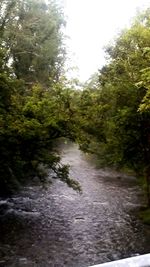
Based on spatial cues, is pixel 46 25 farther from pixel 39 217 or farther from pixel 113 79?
pixel 39 217

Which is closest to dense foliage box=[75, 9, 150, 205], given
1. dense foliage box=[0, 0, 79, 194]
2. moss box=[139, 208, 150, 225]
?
moss box=[139, 208, 150, 225]

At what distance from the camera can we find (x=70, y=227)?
14992 mm

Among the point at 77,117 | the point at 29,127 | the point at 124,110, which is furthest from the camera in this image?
the point at 77,117

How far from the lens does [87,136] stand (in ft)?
58.2

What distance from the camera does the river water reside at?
11.9 meters

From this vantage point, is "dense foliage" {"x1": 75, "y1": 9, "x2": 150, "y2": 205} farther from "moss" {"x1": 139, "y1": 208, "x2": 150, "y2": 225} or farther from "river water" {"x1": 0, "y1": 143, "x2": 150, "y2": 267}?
"river water" {"x1": 0, "y1": 143, "x2": 150, "y2": 267}

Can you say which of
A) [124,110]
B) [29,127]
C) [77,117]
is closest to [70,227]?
[29,127]

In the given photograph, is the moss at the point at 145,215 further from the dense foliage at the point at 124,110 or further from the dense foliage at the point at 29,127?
the dense foliage at the point at 29,127

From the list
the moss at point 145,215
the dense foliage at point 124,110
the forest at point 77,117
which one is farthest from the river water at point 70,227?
the dense foliage at point 124,110

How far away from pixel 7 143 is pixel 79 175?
13.8 meters

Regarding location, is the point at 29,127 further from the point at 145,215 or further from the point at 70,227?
the point at 145,215

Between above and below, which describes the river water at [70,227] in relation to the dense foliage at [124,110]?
below

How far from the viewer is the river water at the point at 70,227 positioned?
1188 centimetres

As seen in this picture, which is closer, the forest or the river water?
the river water
